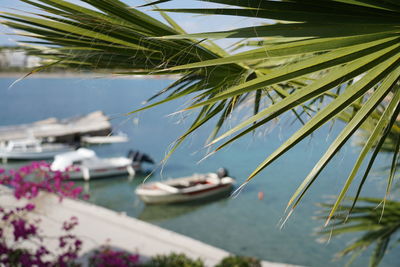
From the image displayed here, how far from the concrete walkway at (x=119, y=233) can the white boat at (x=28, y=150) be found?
11057mm

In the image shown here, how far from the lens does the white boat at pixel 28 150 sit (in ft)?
66.4

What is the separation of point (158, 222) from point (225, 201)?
283 centimetres

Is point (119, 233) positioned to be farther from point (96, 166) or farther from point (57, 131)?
point (57, 131)

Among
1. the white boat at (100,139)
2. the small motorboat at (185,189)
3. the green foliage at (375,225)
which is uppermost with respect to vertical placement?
the green foliage at (375,225)

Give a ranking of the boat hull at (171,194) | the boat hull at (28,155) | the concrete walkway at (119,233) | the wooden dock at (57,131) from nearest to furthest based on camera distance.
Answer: the concrete walkway at (119,233) → the boat hull at (171,194) → the boat hull at (28,155) → the wooden dock at (57,131)

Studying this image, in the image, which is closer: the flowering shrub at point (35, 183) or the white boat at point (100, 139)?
the flowering shrub at point (35, 183)

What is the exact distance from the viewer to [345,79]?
2.67 feet

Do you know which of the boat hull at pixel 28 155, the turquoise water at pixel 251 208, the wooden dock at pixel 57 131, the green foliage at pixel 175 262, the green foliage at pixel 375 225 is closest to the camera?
the green foliage at pixel 375 225

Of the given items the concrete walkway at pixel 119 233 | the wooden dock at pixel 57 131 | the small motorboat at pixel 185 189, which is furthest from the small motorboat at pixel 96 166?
the concrete walkway at pixel 119 233

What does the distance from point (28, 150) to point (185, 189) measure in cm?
990

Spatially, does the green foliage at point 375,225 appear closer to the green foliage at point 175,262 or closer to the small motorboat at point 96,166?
the green foliage at point 175,262

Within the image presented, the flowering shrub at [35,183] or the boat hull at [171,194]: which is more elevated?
the flowering shrub at [35,183]

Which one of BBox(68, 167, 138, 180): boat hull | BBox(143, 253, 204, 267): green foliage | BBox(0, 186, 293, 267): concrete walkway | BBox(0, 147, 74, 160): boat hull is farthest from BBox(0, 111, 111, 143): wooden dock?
BBox(143, 253, 204, 267): green foliage

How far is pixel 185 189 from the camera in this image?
1416 centimetres
